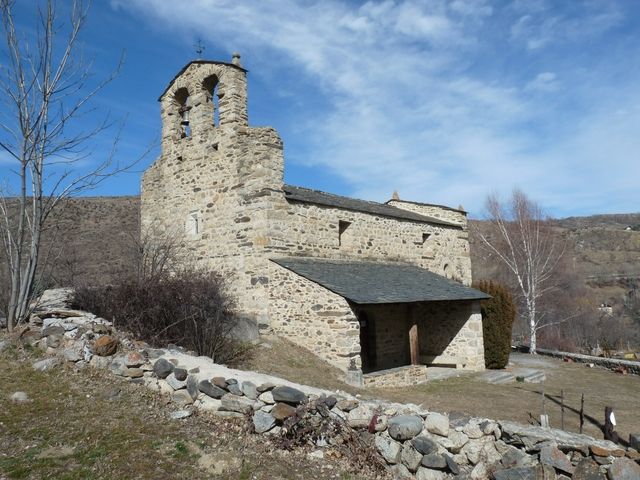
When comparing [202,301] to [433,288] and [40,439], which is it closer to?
[40,439]

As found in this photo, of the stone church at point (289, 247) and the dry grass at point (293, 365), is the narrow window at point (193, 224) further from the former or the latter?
the dry grass at point (293, 365)

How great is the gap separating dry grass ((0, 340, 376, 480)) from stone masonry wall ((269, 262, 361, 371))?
192 inches

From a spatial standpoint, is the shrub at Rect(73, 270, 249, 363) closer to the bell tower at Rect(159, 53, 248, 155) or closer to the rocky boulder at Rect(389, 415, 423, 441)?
the rocky boulder at Rect(389, 415, 423, 441)

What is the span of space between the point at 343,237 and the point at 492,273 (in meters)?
24.3

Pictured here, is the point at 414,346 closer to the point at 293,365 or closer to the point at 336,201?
the point at 293,365

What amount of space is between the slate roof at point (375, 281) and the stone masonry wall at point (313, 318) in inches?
10.4

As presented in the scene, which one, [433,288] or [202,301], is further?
[433,288]

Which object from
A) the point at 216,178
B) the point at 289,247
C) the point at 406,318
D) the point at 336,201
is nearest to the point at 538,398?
the point at 406,318

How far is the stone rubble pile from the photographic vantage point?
4.95 meters

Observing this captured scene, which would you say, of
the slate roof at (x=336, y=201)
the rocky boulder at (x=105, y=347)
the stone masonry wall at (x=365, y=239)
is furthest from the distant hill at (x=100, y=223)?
the rocky boulder at (x=105, y=347)

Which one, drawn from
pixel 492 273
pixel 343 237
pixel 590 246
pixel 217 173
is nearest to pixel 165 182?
pixel 217 173

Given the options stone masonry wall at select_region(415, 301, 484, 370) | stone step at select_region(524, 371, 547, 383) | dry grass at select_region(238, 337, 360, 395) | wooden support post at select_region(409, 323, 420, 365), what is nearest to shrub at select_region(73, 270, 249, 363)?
dry grass at select_region(238, 337, 360, 395)

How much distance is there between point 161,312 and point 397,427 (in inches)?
186

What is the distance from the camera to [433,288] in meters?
13.4
